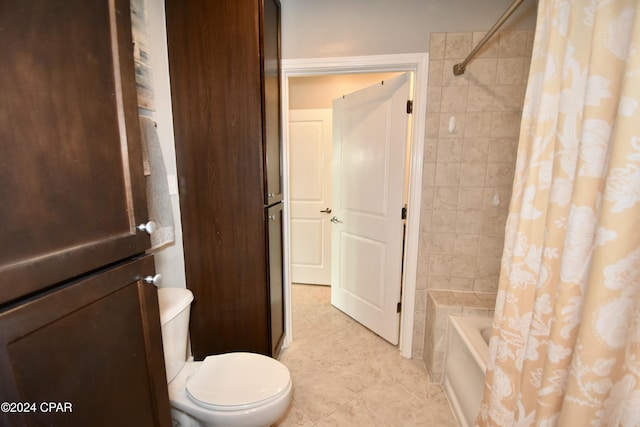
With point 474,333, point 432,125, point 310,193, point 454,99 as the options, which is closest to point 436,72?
point 454,99

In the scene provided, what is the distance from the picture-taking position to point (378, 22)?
61.3 inches

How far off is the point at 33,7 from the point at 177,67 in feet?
3.09

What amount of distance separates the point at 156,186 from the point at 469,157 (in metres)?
1.78

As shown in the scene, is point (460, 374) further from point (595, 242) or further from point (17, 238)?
point (17, 238)

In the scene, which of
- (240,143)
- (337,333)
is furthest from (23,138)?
(337,333)

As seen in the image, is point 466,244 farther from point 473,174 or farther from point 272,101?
point 272,101

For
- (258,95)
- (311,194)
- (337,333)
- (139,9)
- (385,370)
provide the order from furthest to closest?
(311,194) < (337,333) < (385,370) < (258,95) < (139,9)

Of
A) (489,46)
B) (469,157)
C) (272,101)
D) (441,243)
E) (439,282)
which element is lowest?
(439,282)

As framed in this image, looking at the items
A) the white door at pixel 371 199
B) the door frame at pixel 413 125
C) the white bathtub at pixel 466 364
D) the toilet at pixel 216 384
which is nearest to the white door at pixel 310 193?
the white door at pixel 371 199

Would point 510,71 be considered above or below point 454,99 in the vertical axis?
above

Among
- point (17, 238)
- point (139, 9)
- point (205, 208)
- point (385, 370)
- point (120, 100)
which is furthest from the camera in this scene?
point (385, 370)

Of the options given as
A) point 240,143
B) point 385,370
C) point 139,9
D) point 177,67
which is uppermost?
point 139,9

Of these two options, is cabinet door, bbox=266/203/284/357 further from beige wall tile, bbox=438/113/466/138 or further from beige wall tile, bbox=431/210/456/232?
beige wall tile, bbox=438/113/466/138

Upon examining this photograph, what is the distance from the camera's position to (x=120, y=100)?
0.65 m
